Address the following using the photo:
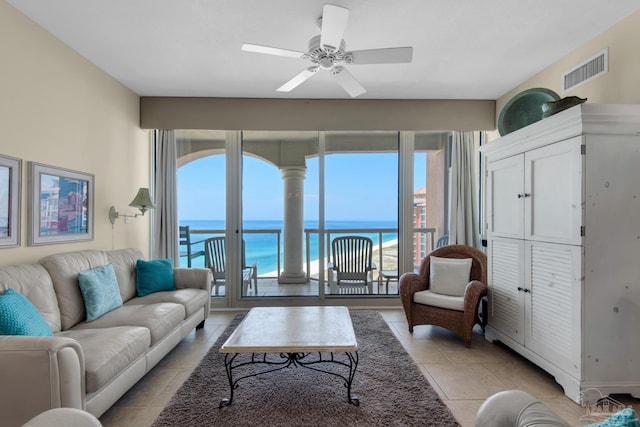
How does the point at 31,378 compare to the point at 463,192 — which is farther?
the point at 463,192

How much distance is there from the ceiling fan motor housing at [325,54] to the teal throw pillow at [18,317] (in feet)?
8.01

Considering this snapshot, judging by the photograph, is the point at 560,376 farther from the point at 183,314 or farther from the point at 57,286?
the point at 57,286

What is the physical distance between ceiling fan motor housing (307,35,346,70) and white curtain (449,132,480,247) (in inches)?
101

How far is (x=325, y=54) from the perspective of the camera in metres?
2.43

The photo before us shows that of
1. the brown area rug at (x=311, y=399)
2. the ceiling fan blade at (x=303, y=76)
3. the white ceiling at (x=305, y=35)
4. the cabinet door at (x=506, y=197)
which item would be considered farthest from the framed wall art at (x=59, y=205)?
the cabinet door at (x=506, y=197)

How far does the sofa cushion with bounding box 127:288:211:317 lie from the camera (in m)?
3.04

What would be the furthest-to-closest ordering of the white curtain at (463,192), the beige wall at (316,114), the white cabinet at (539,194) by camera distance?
the white curtain at (463,192), the beige wall at (316,114), the white cabinet at (539,194)

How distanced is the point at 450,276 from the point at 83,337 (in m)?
3.22

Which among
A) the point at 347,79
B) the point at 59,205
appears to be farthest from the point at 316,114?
the point at 59,205

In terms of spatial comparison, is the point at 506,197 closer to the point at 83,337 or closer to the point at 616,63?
the point at 616,63

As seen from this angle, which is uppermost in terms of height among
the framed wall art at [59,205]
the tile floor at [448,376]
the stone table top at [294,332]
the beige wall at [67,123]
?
the beige wall at [67,123]

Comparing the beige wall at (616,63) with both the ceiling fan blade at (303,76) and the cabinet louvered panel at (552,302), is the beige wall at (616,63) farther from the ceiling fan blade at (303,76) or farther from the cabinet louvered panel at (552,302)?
the ceiling fan blade at (303,76)

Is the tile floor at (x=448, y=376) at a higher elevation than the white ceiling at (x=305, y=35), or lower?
lower

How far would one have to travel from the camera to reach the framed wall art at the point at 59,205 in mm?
2551
